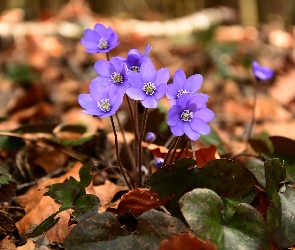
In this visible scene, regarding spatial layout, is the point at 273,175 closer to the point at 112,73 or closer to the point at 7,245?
the point at 112,73

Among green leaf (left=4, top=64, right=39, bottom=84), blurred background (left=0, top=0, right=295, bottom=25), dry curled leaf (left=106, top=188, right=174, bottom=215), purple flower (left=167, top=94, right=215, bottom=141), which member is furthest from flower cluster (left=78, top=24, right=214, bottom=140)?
blurred background (left=0, top=0, right=295, bottom=25)

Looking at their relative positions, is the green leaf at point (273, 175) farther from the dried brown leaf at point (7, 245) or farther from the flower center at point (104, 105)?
the dried brown leaf at point (7, 245)

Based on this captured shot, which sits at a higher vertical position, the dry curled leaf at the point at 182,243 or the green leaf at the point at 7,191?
the dry curled leaf at the point at 182,243

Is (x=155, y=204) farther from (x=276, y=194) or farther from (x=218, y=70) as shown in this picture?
(x=218, y=70)

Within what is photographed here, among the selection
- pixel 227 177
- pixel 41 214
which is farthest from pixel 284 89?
pixel 41 214

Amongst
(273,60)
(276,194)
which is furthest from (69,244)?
(273,60)

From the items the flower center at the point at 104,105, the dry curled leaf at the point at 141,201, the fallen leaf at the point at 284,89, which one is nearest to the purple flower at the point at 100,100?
the flower center at the point at 104,105
